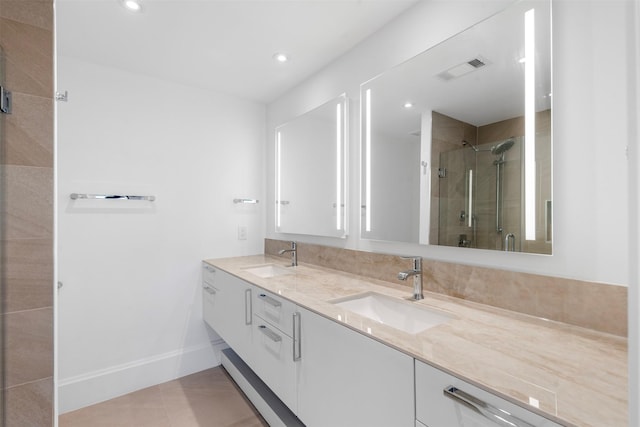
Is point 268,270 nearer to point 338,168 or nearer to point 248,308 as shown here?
point 248,308

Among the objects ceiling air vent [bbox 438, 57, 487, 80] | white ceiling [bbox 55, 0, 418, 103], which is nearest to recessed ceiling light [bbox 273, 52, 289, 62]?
white ceiling [bbox 55, 0, 418, 103]

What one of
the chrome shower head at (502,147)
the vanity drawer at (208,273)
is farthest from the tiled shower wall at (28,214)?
the chrome shower head at (502,147)

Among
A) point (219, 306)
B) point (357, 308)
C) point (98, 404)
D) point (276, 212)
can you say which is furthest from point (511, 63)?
point (98, 404)

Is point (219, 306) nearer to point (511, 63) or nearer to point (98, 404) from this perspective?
point (98, 404)

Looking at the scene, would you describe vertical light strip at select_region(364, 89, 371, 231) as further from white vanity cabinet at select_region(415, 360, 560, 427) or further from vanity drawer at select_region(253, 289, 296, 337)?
white vanity cabinet at select_region(415, 360, 560, 427)

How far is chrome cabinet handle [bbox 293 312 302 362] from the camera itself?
1.33 m

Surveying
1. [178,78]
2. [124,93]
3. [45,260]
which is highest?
[178,78]

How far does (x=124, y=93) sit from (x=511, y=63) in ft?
7.88

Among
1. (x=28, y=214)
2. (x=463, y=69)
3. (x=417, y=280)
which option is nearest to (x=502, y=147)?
(x=463, y=69)

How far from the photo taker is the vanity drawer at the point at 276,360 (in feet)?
4.54

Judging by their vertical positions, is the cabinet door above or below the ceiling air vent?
below

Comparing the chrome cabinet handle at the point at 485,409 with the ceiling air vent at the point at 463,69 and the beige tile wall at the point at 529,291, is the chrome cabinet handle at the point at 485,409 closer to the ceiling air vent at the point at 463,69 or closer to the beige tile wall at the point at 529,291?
the beige tile wall at the point at 529,291

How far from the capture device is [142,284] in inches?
88.7

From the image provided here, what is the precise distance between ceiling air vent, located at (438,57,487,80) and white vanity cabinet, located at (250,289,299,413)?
1.28 meters
